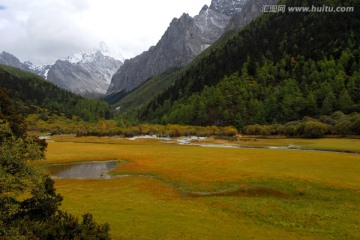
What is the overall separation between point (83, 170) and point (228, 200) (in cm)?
4123

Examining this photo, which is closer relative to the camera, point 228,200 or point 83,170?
point 228,200

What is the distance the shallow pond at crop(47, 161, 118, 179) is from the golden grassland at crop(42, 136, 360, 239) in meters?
4.87

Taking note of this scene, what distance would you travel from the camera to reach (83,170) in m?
68.8

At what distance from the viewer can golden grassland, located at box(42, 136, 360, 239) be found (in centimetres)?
2888

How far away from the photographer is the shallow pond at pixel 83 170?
6141 cm

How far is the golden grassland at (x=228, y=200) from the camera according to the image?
2888cm

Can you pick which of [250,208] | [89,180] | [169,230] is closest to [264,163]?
[250,208]

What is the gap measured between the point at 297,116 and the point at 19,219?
18270 cm

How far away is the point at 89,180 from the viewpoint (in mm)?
55625

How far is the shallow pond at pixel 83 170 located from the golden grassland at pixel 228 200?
4.87 meters

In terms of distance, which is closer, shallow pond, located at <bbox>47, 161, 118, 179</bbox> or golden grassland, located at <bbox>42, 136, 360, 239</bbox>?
golden grassland, located at <bbox>42, 136, 360, 239</bbox>

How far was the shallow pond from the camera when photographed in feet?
201

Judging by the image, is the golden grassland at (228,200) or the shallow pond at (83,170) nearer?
the golden grassland at (228,200)

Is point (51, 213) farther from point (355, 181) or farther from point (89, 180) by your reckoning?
point (355, 181)
